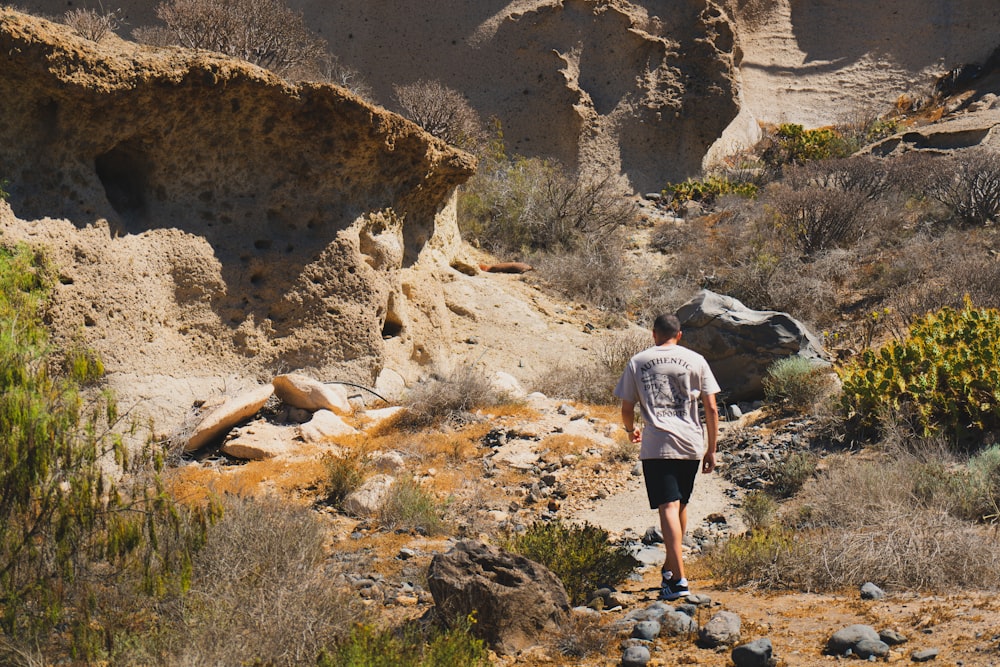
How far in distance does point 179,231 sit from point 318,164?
1.65m

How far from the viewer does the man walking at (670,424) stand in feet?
15.9

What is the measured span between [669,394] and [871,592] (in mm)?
1346

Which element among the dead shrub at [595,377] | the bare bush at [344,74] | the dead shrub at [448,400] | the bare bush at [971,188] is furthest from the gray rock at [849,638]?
the bare bush at [344,74]

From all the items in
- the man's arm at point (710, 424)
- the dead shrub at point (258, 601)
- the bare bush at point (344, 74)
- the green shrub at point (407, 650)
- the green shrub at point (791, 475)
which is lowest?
the green shrub at point (791, 475)

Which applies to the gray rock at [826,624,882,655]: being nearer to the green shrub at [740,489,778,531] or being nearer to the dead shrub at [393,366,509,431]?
the green shrub at [740,489,778,531]

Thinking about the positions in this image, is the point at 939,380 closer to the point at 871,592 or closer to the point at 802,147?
the point at 871,592

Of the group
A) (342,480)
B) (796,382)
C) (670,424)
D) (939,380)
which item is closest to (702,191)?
(796,382)

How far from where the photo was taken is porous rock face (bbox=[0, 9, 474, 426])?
27.1 feet

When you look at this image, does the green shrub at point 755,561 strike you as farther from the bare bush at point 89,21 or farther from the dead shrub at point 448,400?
the bare bush at point 89,21

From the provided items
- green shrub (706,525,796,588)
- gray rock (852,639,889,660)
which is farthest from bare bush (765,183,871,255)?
gray rock (852,639,889,660)

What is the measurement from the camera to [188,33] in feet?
53.5

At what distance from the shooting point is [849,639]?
391 centimetres

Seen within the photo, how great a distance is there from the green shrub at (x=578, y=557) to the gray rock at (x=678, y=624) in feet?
2.24

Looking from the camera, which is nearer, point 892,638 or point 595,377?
point 892,638
